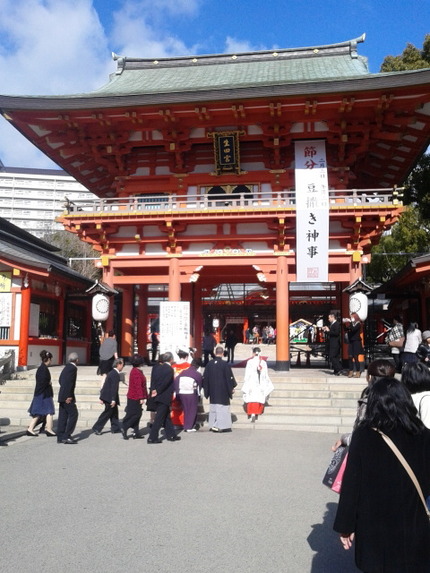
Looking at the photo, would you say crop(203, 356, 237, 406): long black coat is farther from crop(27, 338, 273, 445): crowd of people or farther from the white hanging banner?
the white hanging banner

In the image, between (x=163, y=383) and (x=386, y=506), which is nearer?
(x=386, y=506)

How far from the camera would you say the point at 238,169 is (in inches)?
660

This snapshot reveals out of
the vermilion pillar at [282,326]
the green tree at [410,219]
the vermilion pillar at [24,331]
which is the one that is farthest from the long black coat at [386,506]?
the green tree at [410,219]

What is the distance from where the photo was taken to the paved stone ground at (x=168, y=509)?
4.09 metres

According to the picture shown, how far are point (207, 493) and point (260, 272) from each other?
10970mm

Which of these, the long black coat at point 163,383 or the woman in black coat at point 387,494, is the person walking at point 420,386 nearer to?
the woman in black coat at point 387,494

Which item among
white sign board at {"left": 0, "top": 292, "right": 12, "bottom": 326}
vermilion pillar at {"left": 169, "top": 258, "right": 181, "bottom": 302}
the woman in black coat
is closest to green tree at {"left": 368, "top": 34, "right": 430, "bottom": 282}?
vermilion pillar at {"left": 169, "top": 258, "right": 181, "bottom": 302}

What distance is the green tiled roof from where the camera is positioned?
64.3 feet

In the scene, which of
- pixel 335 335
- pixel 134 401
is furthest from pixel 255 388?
pixel 335 335

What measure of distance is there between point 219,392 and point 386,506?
7397mm

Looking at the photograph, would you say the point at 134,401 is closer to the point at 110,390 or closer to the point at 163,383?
the point at 110,390

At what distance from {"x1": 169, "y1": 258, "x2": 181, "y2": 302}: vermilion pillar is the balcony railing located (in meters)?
1.79

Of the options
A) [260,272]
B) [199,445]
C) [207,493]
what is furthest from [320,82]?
[207,493]

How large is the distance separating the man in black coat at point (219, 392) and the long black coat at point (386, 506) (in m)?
7.28
